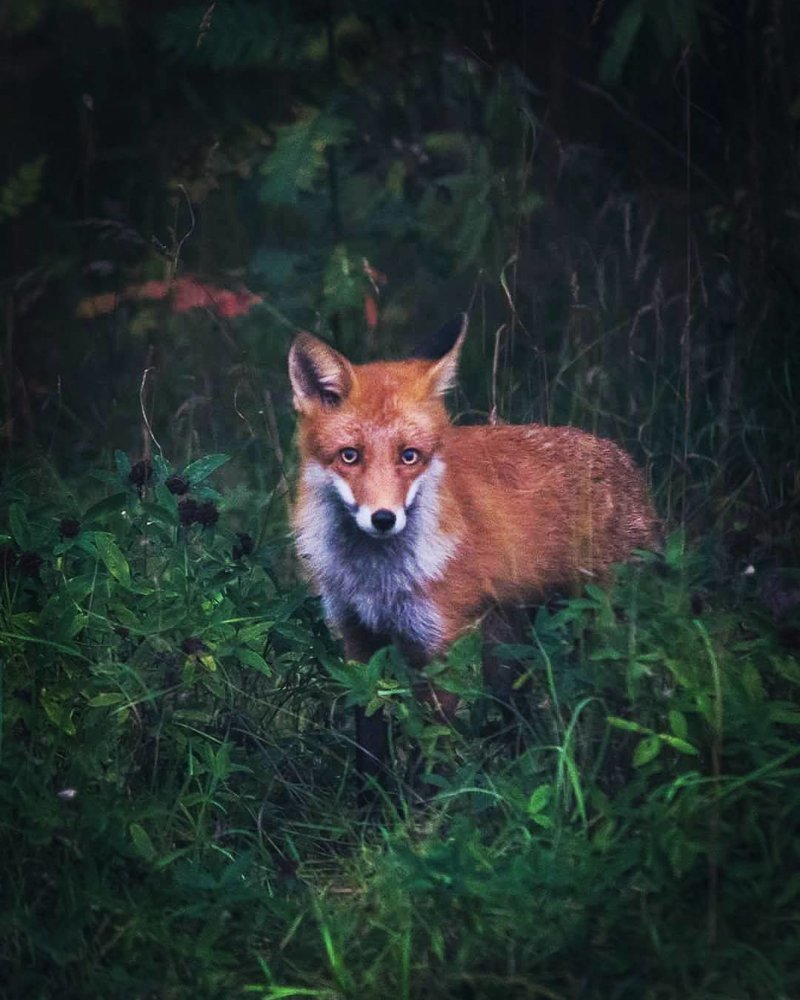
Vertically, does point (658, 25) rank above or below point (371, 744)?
above

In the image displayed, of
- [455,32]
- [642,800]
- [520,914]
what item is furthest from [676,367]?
[520,914]

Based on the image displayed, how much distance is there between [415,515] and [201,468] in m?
0.62

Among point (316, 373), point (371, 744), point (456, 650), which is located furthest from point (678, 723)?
point (316, 373)

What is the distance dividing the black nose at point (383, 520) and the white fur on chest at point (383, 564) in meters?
0.23

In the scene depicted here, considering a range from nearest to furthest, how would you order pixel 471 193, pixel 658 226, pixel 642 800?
pixel 642 800 → pixel 471 193 → pixel 658 226

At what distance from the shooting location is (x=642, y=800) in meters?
3.17

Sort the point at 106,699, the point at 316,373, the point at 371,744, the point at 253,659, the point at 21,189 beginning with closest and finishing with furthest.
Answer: the point at 106,699 < the point at 253,659 < the point at 371,744 < the point at 316,373 < the point at 21,189

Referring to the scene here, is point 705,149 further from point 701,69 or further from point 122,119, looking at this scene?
point 122,119

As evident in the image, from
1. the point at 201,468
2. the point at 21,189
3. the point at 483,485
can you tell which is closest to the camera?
the point at 201,468

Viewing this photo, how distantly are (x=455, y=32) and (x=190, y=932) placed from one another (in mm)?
3509

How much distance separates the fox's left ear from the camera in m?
4.15

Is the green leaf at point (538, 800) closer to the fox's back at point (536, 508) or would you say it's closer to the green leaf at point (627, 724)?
the green leaf at point (627, 724)

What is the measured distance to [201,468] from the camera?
388 centimetres

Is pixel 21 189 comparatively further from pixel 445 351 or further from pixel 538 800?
pixel 538 800
